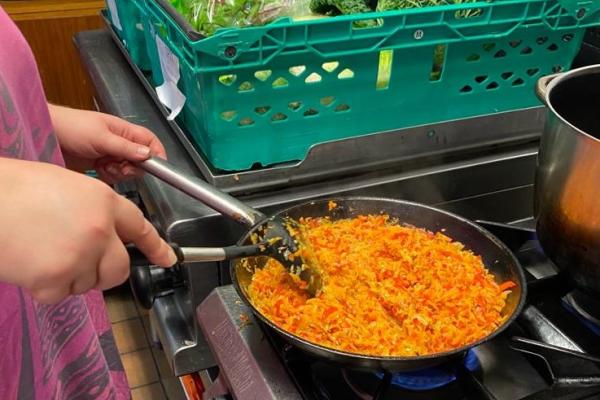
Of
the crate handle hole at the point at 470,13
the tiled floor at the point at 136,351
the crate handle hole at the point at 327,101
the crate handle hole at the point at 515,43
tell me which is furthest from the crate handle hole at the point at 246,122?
the tiled floor at the point at 136,351

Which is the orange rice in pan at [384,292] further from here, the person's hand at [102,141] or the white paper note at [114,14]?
the white paper note at [114,14]

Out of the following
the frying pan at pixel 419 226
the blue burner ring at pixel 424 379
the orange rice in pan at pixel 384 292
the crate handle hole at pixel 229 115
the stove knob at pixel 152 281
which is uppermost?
the crate handle hole at pixel 229 115

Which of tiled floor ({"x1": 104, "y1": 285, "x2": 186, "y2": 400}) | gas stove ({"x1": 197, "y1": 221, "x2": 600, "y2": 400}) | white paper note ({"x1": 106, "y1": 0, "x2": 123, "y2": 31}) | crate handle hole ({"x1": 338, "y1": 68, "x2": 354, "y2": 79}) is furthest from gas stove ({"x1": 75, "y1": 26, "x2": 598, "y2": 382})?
tiled floor ({"x1": 104, "y1": 285, "x2": 186, "y2": 400})

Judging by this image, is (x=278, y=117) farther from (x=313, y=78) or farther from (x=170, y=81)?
(x=170, y=81)

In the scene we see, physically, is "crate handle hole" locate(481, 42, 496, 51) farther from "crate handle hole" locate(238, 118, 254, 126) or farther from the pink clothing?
the pink clothing

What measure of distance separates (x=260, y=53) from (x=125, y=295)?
1.40m

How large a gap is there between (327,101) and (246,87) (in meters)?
0.14

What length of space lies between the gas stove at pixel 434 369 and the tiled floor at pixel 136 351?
33.0 inches

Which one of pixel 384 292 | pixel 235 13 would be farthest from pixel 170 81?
pixel 384 292

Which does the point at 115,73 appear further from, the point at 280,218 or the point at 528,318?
the point at 528,318

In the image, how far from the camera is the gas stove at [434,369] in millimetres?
629

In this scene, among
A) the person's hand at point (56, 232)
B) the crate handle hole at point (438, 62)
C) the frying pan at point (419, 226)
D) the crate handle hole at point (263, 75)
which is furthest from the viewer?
the crate handle hole at point (438, 62)

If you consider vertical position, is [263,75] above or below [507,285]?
above

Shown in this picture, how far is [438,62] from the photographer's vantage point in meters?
0.93
